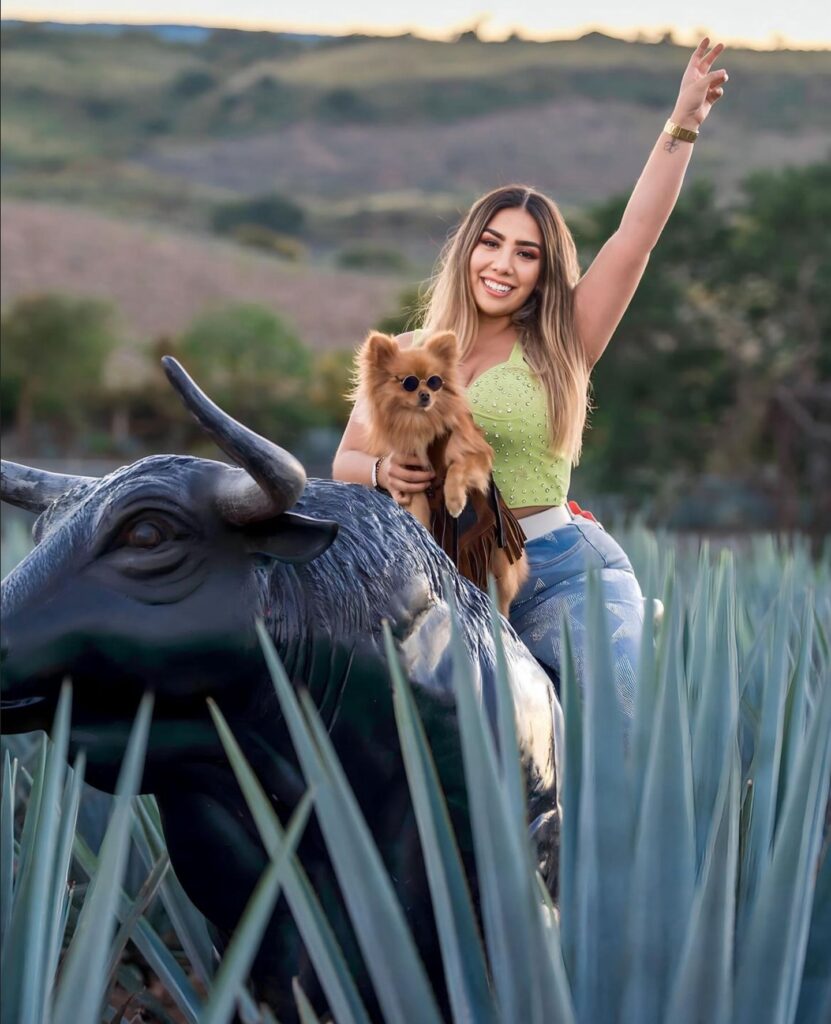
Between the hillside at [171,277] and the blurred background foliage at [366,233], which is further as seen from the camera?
the hillside at [171,277]

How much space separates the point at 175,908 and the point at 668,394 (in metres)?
16.5

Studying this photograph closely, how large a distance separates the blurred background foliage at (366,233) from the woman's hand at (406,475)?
6.32 m

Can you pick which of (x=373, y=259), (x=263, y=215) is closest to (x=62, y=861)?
(x=373, y=259)

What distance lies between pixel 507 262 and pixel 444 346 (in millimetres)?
390

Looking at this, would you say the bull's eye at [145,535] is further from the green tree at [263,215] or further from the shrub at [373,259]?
the green tree at [263,215]

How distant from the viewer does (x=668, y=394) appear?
17953 mm

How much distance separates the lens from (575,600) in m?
2.37

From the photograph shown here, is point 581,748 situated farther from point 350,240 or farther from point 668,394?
point 350,240

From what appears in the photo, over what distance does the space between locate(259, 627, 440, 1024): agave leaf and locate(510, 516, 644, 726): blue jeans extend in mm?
964

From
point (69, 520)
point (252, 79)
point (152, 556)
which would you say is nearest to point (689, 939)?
point (152, 556)

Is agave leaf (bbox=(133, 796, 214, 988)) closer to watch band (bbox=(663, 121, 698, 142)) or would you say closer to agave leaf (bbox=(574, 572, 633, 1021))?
agave leaf (bbox=(574, 572, 633, 1021))

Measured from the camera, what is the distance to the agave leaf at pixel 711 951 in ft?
4.08

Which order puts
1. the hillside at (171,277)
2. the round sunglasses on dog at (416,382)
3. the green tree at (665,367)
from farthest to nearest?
1. the hillside at (171,277)
2. the green tree at (665,367)
3. the round sunglasses on dog at (416,382)

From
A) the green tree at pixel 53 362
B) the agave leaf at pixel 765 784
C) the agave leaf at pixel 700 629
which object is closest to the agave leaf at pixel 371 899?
the agave leaf at pixel 765 784
